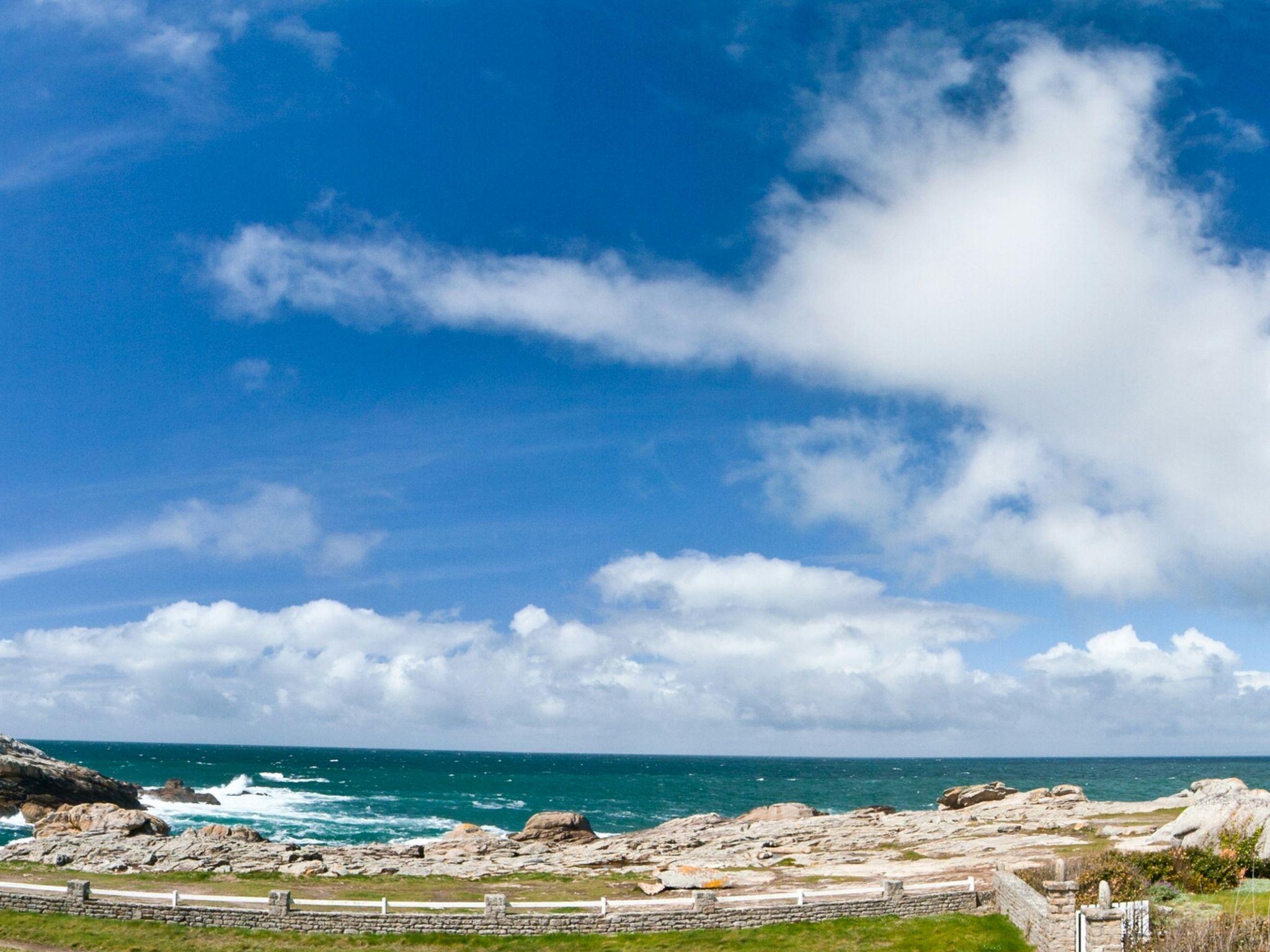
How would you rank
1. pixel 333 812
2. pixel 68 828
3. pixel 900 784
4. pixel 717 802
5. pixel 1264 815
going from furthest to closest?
pixel 900 784
pixel 717 802
pixel 333 812
pixel 68 828
pixel 1264 815

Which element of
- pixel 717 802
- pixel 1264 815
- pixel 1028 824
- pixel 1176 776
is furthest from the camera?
pixel 1176 776

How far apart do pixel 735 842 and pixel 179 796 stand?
6717cm

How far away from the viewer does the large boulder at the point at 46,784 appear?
243 ft

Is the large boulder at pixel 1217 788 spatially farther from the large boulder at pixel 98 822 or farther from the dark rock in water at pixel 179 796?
the dark rock in water at pixel 179 796

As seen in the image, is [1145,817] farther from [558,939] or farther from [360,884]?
[360,884]

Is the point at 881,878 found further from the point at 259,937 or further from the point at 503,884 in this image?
the point at 259,937

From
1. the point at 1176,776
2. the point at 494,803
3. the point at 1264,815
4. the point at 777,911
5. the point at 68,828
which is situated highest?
the point at 1264,815

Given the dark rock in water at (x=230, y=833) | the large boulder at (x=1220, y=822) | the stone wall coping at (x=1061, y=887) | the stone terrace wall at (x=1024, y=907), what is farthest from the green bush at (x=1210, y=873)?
the dark rock in water at (x=230, y=833)

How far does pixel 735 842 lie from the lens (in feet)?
178

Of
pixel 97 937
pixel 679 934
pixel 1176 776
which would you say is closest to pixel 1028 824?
pixel 679 934

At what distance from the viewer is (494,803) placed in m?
105

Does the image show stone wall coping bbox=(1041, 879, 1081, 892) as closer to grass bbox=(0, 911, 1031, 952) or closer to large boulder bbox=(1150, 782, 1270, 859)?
grass bbox=(0, 911, 1031, 952)

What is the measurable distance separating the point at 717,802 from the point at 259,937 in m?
92.7

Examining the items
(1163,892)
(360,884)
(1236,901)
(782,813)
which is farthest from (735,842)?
(1236,901)
